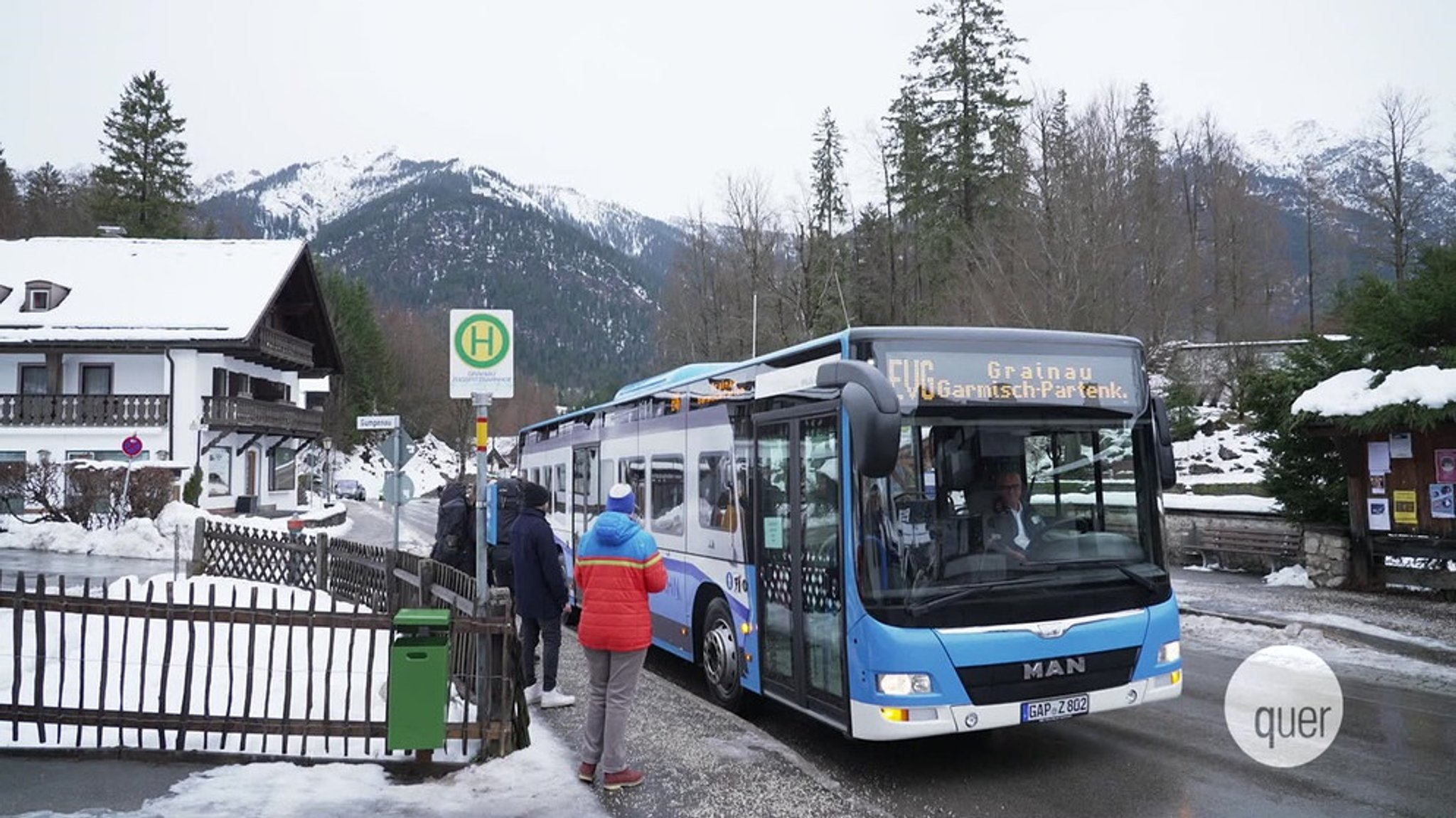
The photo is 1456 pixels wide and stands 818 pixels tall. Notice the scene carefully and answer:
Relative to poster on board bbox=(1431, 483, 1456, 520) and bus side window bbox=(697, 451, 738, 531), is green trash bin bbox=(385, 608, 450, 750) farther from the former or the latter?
poster on board bbox=(1431, 483, 1456, 520)

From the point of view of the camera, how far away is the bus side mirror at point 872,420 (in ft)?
19.4

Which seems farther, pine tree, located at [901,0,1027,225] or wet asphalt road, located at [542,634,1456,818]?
pine tree, located at [901,0,1027,225]

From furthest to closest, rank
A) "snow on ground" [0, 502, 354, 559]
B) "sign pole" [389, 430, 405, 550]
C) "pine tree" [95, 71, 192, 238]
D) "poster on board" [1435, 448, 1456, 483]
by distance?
"pine tree" [95, 71, 192, 238], "snow on ground" [0, 502, 354, 559], "sign pole" [389, 430, 405, 550], "poster on board" [1435, 448, 1456, 483]

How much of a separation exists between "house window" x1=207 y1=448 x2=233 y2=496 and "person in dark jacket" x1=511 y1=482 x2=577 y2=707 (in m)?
36.2

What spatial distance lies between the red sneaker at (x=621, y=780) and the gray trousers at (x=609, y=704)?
0.08 ft

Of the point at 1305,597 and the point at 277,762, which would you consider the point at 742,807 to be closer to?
the point at 277,762

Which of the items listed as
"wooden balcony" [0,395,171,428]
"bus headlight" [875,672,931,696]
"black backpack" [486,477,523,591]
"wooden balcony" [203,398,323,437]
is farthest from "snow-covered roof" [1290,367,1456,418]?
"wooden balcony" [0,395,171,428]

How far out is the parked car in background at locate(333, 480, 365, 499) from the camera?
71.9 metres

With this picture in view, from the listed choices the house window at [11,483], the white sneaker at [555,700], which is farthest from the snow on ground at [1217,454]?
the house window at [11,483]

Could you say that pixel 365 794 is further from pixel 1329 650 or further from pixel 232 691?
pixel 1329 650

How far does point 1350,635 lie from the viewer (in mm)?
12289

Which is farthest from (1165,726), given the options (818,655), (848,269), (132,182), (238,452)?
(132,182)

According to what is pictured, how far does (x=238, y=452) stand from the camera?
142 feet

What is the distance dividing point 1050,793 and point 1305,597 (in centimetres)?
1135
